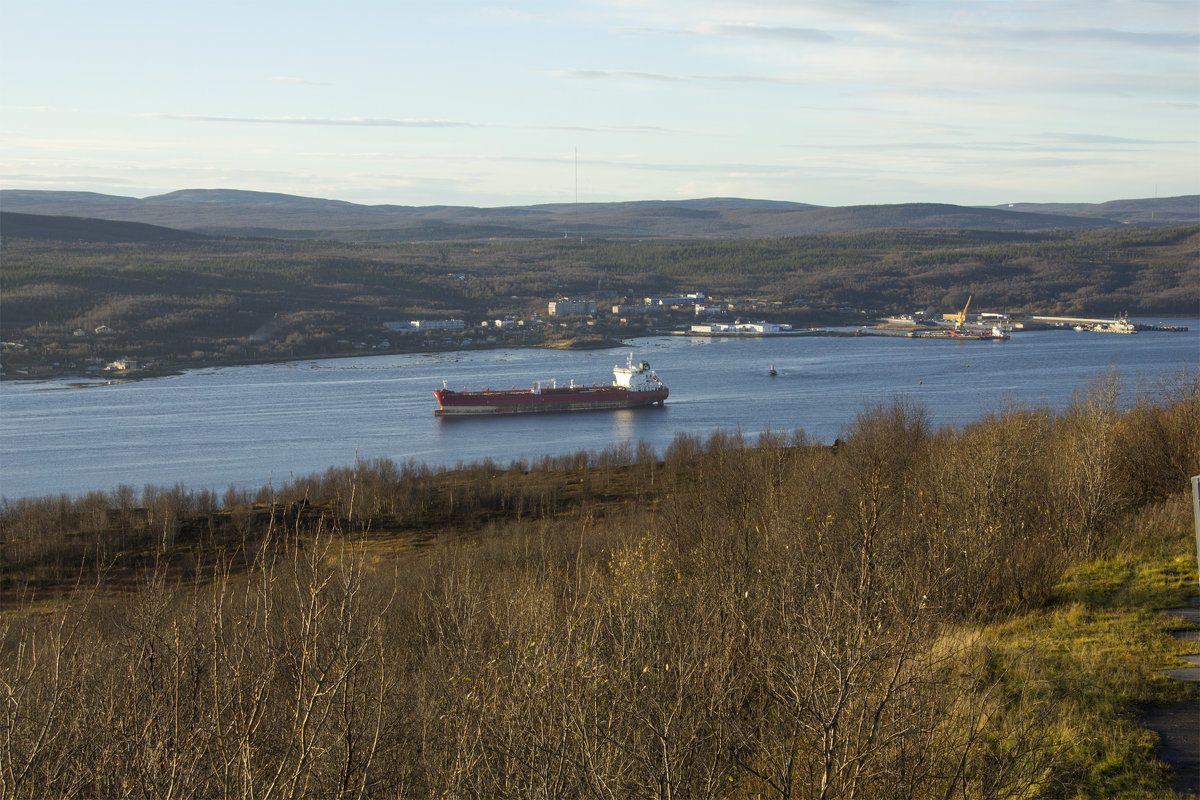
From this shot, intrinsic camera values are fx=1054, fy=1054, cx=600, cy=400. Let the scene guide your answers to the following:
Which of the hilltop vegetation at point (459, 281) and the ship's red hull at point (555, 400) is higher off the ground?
the hilltop vegetation at point (459, 281)

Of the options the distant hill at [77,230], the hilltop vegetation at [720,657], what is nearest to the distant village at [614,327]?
the distant hill at [77,230]

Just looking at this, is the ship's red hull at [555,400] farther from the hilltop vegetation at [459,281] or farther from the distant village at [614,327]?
the hilltop vegetation at [459,281]

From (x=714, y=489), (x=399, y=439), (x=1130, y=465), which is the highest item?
(x=1130, y=465)

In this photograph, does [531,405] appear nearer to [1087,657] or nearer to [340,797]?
[1087,657]

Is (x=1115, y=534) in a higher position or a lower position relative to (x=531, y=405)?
higher

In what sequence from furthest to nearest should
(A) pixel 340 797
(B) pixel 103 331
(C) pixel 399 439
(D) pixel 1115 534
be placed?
(B) pixel 103 331 < (C) pixel 399 439 < (D) pixel 1115 534 < (A) pixel 340 797

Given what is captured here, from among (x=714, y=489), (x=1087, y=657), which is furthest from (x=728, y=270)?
(x=1087, y=657)

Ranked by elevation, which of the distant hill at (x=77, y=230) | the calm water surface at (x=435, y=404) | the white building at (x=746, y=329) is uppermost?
the distant hill at (x=77, y=230)
